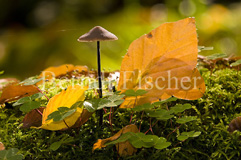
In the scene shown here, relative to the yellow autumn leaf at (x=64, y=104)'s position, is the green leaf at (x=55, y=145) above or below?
below

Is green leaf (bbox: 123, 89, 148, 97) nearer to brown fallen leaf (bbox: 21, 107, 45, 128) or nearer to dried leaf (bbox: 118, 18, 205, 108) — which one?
dried leaf (bbox: 118, 18, 205, 108)

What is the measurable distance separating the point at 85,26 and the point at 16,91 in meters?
2.01

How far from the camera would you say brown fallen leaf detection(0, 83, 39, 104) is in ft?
2.94

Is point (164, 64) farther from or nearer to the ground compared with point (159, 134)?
farther from the ground

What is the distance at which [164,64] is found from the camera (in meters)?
0.80

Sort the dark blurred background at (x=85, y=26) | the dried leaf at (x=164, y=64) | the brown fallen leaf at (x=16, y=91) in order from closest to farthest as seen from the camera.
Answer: the dried leaf at (x=164, y=64), the brown fallen leaf at (x=16, y=91), the dark blurred background at (x=85, y=26)

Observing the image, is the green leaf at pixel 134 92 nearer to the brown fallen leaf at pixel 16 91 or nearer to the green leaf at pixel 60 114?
the green leaf at pixel 60 114

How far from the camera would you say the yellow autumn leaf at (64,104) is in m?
0.74

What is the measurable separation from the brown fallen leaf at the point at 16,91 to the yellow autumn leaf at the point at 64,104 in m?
0.16

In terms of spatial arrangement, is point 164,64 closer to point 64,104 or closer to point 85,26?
point 64,104

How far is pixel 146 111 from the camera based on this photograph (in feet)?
2.68

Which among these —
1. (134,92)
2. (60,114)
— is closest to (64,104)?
(60,114)

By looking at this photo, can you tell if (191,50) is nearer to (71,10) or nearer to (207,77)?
(207,77)

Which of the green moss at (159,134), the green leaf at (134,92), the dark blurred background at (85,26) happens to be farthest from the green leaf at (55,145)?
the dark blurred background at (85,26)
